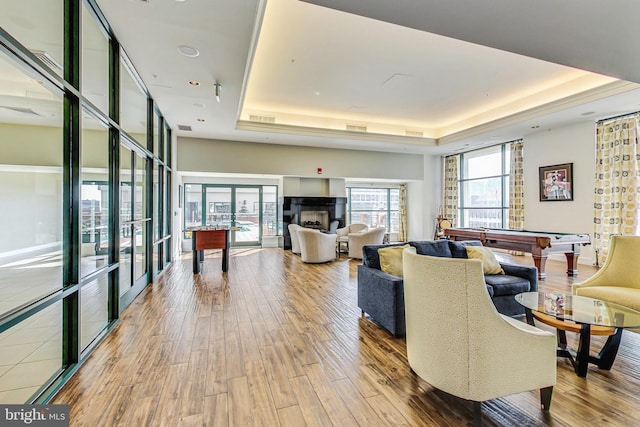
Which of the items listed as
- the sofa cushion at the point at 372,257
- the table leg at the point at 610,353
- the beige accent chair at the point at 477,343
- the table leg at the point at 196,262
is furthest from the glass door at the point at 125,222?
the table leg at the point at 610,353

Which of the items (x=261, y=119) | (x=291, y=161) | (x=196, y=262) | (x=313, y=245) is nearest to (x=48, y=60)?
(x=196, y=262)

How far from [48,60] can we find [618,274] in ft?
18.1

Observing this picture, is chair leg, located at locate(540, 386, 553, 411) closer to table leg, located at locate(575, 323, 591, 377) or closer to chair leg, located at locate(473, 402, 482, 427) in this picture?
chair leg, located at locate(473, 402, 482, 427)

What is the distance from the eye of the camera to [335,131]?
7.42m

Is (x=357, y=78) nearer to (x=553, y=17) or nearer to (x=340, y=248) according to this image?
(x=553, y=17)

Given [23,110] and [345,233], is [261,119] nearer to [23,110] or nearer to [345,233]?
[345,233]

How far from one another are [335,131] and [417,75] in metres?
2.69

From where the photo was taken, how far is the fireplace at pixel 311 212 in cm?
896

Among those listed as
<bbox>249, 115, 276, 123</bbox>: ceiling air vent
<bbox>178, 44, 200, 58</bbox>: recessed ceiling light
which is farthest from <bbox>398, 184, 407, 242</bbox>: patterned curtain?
<bbox>178, 44, 200, 58</bbox>: recessed ceiling light

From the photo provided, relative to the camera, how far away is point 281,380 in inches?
86.3

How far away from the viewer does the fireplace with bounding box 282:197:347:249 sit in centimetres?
896

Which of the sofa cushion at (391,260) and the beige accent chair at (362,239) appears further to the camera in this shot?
the beige accent chair at (362,239)

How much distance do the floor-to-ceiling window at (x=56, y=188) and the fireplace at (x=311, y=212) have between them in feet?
18.3

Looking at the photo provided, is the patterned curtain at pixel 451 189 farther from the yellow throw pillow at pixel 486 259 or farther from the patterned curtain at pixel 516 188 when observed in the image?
the yellow throw pillow at pixel 486 259
